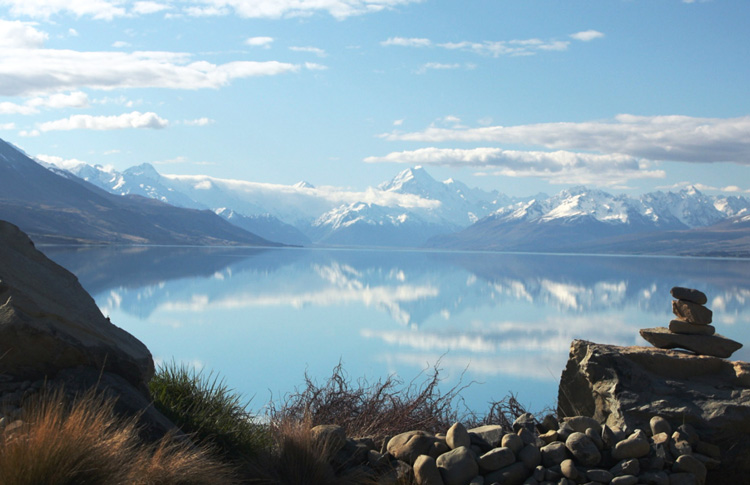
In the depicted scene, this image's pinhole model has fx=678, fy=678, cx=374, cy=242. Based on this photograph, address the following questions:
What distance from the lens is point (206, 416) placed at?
638 centimetres

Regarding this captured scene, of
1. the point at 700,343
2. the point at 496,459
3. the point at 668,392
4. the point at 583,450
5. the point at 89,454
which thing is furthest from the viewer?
the point at 700,343

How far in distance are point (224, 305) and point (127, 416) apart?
30293 mm

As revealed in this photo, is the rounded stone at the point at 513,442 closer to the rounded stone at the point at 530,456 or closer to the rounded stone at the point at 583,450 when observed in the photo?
the rounded stone at the point at 530,456

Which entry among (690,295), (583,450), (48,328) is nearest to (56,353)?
(48,328)

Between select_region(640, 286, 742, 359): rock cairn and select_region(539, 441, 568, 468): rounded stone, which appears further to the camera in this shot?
select_region(640, 286, 742, 359): rock cairn

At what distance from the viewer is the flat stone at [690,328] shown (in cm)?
835

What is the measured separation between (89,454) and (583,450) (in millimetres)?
4264

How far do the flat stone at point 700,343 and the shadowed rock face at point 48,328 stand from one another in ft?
20.0

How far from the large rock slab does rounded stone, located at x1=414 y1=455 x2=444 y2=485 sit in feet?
7.56

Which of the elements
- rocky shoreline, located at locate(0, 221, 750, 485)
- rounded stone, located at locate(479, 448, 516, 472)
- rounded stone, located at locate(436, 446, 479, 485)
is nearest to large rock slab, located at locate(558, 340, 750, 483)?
rocky shoreline, located at locate(0, 221, 750, 485)

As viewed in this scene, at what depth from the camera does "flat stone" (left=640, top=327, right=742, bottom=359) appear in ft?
26.9

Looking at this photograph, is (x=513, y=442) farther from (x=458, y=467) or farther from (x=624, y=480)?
(x=624, y=480)

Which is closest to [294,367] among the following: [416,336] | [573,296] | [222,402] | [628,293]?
[416,336]

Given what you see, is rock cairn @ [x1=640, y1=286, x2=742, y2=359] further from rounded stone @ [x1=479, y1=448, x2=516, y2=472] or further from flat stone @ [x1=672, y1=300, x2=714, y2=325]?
rounded stone @ [x1=479, y1=448, x2=516, y2=472]
